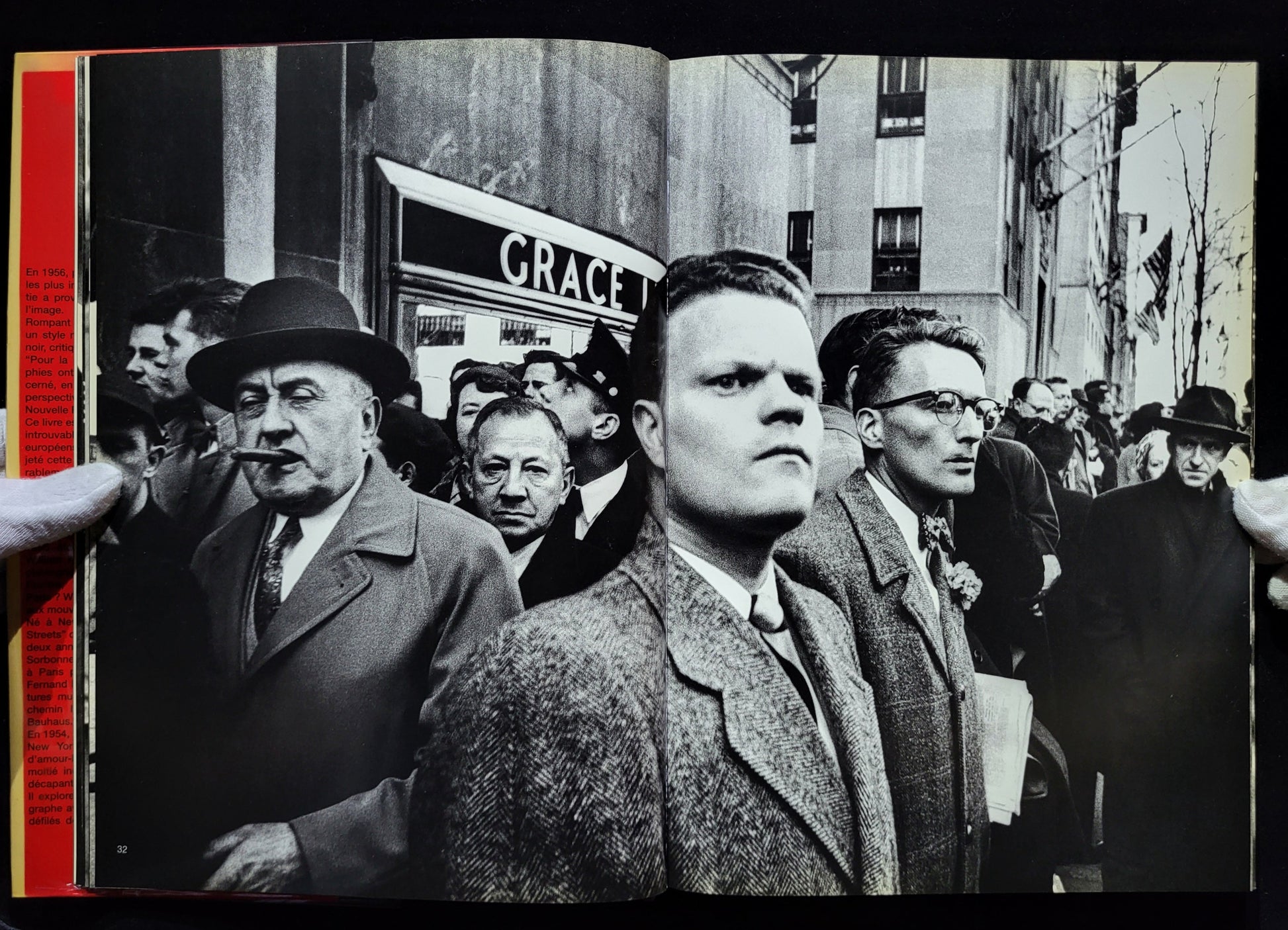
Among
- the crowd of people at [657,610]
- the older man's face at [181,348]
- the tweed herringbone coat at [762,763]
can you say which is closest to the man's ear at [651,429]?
the crowd of people at [657,610]

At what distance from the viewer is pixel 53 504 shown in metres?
0.95

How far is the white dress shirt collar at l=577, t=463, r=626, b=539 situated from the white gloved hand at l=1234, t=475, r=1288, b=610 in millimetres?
650

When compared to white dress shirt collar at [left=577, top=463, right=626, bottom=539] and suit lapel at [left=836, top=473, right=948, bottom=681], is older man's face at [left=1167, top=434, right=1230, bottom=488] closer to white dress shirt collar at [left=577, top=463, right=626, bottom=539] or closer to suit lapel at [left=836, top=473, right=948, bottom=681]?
suit lapel at [left=836, top=473, right=948, bottom=681]

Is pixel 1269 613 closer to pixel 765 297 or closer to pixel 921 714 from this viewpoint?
pixel 921 714

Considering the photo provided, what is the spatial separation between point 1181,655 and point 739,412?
0.53 m

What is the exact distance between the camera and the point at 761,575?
989 mm

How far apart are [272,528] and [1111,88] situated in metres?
0.98

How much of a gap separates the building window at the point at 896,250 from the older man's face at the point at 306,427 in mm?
538

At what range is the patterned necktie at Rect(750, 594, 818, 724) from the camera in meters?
0.98

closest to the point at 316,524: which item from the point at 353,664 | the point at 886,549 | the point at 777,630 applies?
the point at 353,664

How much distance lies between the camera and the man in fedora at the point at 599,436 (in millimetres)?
964

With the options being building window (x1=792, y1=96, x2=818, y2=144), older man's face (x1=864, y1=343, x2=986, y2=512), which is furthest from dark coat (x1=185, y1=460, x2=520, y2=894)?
building window (x1=792, y1=96, x2=818, y2=144)

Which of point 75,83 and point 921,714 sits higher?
point 75,83

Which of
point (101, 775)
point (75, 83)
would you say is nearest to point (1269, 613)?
point (101, 775)
